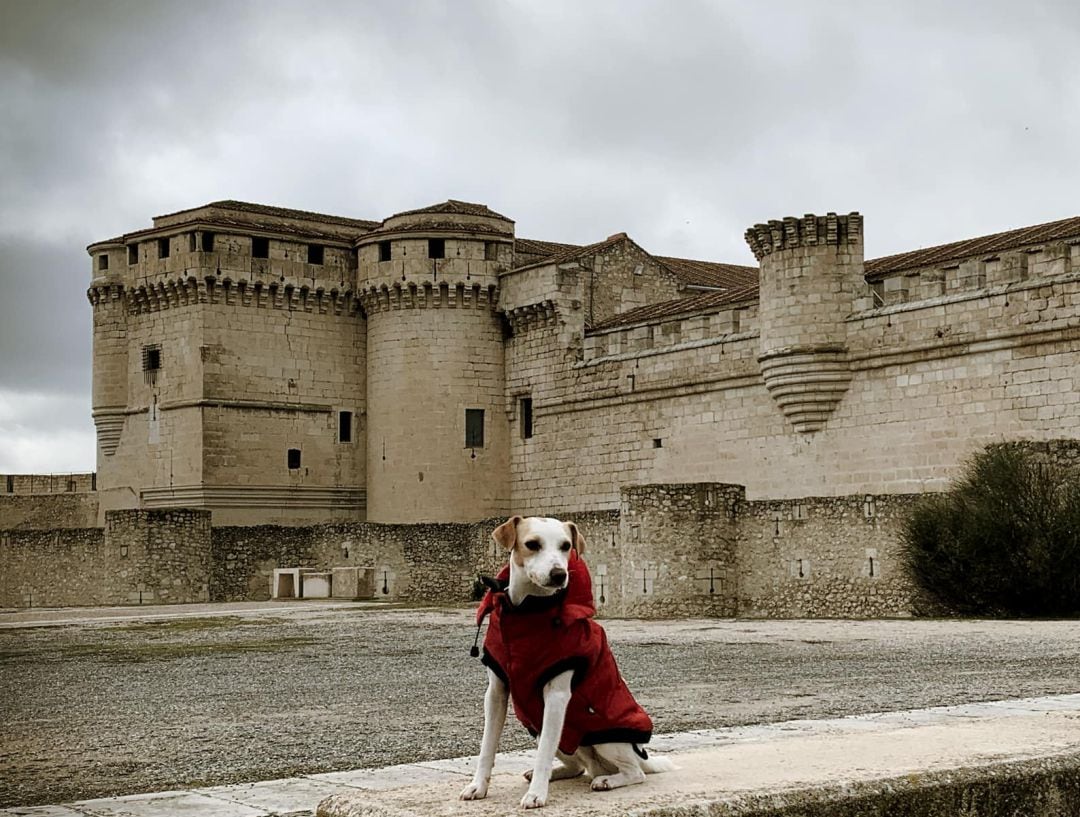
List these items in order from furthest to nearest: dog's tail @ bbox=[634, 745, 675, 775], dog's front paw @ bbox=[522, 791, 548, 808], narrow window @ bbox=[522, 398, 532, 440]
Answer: narrow window @ bbox=[522, 398, 532, 440] → dog's tail @ bbox=[634, 745, 675, 775] → dog's front paw @ bbox=[522, 791, 548, 808]

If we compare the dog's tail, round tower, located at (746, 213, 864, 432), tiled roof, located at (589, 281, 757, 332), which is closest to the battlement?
round tower, located at (746, 213, 864, 432)

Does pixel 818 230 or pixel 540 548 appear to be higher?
pixel 818 230

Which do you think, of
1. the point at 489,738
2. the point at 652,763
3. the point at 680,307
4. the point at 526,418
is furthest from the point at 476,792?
the point at 526,418

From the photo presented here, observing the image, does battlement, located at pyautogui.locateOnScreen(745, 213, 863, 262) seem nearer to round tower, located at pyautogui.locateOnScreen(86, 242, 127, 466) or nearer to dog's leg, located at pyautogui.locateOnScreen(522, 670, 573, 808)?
round tower, located at pyautogui.locateOnScreen(86, 242, 127, 466)

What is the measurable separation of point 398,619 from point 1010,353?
33.8ft

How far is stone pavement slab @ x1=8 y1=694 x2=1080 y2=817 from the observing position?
4.94 m

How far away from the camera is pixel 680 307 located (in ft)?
111

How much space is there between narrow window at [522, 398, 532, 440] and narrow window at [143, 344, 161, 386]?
824 cm

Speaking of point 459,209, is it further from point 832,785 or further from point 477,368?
point 832,785

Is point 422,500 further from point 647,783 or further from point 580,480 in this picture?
point 647,783

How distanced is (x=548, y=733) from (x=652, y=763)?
1.93 feet

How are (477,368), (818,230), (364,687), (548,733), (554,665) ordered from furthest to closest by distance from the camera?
(477,368), (818,230), (364,687), (554,665), (548,733)

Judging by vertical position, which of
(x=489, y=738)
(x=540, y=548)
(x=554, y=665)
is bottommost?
(x=489, y=738)

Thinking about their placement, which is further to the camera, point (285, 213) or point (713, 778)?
point (285, 213)
